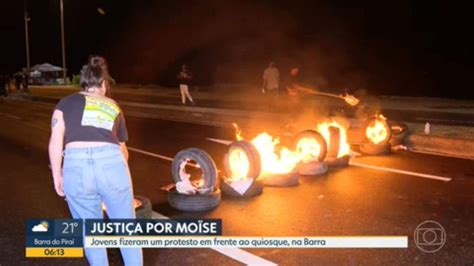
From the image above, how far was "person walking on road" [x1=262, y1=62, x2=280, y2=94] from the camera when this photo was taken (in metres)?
17.8

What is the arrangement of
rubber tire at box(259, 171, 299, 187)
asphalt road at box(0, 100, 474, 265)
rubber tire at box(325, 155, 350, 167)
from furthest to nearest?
rubber tire at box(325, 155, 350, 167) → rubber tire at box(259, 171, 299, 187) → asphalt road at box(0, 100, 474, 265)

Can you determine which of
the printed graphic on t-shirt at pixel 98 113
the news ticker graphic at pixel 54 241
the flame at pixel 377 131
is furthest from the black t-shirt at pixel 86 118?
the flame at pixel 377 131

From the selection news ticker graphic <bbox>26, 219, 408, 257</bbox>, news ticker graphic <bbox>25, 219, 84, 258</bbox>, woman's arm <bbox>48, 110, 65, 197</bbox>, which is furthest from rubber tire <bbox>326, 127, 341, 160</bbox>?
woman's arm <bbox>48, 110, 65, 197</bbox>

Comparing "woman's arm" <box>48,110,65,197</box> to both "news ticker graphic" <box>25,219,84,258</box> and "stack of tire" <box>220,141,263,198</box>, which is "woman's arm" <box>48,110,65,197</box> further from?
"stack of tire" <box>220,141,263,198</box>

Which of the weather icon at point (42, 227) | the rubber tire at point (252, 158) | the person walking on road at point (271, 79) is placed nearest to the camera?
the weather icon at point (42, 227)

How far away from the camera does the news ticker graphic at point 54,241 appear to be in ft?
15.9

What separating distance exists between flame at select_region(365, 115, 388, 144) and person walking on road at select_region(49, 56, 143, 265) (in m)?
7.80

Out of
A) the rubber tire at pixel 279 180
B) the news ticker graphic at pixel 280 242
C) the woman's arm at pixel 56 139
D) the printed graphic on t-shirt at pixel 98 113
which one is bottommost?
the news ticker graphic at pixel 280 242

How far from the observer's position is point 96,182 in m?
3.89

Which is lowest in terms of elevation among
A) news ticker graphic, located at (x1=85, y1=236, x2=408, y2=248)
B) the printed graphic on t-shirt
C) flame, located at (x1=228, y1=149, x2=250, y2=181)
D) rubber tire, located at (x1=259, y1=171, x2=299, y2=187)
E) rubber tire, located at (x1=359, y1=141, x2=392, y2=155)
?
news ticker graphic, located at (x1=85, y1=236, x2=408, y2=248)

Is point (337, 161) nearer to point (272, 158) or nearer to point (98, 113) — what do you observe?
point (272, 158)

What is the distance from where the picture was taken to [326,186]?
315 inches

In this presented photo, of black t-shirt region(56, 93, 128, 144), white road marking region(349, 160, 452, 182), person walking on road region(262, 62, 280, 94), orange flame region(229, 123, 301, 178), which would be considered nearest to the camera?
black t-shirt region(56, 93, 128, 144)

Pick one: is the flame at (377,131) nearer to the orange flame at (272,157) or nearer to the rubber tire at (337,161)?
the rubber tire at (337,161)
